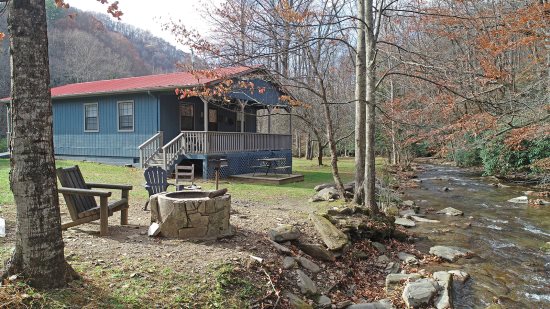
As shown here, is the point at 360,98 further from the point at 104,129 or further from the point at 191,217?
the point at 104,129

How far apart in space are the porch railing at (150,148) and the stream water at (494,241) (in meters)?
9.72

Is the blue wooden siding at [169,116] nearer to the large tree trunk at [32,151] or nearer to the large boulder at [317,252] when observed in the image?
the large boulder at [317,252]

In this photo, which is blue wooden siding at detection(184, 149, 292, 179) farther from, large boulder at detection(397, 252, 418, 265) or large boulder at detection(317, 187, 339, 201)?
large boulder at detection(397, 252, 418, 265)

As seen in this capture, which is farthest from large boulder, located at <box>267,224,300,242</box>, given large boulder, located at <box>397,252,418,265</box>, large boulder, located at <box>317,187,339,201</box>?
large boulder, located at <box>317,187,339,201</box>

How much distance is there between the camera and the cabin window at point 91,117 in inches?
752

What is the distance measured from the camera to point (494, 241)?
26.9ft

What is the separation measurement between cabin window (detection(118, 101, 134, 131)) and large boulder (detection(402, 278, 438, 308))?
1507cm

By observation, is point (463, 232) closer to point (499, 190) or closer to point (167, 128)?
point (499, 190)

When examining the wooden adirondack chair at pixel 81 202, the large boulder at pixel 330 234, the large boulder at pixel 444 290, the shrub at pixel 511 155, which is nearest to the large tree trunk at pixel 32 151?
the wooden adirondack chair at pixel 81 202

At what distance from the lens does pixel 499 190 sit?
1490 centimetres

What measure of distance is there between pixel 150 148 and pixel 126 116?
2.63m

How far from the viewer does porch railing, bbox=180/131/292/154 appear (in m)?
15.2

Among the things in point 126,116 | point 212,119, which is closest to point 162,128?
point 126,116

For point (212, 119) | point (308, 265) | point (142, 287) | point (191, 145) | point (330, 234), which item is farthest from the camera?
point (212, 119)
